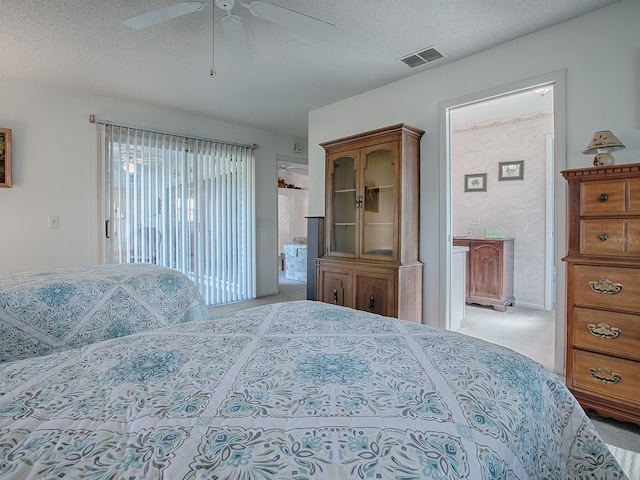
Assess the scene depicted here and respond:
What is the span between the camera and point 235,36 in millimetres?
2119

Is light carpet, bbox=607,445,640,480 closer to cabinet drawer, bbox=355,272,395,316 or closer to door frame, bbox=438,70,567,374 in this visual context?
door frame, bbox=438,70,567,374

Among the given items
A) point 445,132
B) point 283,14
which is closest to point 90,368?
point 283,14

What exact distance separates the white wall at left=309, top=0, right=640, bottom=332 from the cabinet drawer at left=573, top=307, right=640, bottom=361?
22.8 inches

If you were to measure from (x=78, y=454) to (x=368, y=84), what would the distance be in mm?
3668

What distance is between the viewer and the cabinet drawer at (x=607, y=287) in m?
1.85

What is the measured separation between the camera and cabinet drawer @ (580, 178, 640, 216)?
1846mm

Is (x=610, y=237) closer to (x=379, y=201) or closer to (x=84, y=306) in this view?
(x=379, y=201)

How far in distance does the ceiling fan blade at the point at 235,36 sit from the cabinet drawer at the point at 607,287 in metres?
2.40

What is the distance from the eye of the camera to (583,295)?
201 cm

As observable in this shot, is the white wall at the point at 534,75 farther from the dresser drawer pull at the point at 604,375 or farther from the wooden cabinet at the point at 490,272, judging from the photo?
the wooden cabinet at the point at 490,272

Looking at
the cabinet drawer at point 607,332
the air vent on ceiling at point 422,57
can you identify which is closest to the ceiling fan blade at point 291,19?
the air vent on ceiling at point 422,57

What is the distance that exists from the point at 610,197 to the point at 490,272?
2.74m

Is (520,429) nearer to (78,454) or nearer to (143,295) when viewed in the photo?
(78,454)

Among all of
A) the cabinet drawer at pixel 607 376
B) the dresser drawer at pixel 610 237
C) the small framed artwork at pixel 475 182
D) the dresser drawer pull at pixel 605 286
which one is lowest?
the cabinet drawer at pixel 607 376
